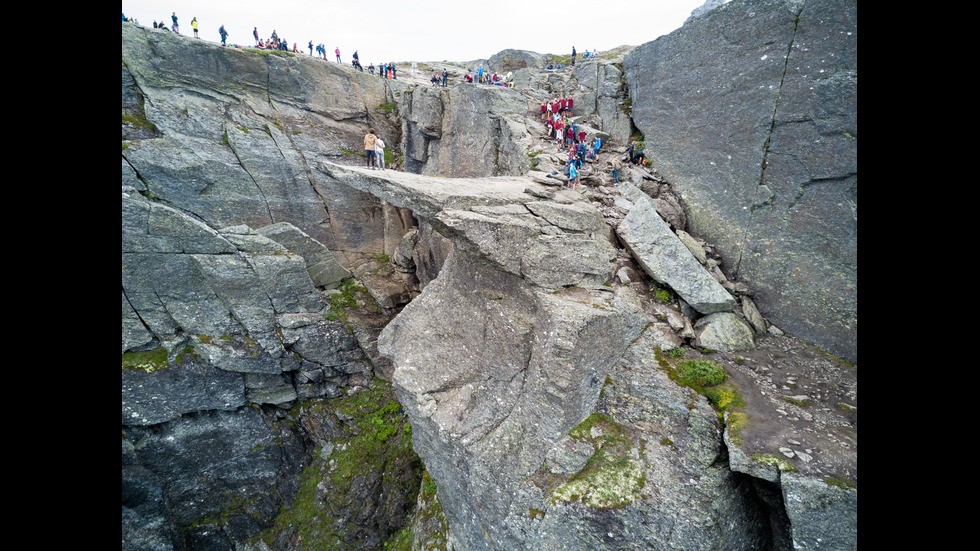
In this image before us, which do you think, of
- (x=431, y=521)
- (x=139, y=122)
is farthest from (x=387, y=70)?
(x=431, y=521)

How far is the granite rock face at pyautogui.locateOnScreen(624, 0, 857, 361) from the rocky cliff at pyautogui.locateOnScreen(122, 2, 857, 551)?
0.50 meters

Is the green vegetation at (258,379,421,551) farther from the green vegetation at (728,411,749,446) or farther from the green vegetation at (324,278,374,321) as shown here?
the green vegetation at (728,411,749,446)

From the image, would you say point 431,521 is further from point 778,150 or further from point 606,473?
point 778,150

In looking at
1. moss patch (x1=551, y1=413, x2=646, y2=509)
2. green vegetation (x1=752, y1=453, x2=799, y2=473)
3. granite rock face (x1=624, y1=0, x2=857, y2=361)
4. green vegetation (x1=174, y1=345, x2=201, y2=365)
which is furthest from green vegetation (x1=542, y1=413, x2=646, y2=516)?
green vegetation (x1=174, y1=345, x2=201, y2=365)

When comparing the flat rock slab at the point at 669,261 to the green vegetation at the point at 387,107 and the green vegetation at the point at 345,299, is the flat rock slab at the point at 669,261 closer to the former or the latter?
the green vegetation at the point at 345,299

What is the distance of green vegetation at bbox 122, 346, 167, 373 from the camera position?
15.8 metres

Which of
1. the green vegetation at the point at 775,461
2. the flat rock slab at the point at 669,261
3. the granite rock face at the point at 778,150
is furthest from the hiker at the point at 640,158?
the green vegetation at the point at 775,461

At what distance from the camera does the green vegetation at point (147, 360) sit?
1582cm

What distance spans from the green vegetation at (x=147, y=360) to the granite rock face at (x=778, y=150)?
24239 millimetres

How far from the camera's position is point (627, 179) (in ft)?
44.2

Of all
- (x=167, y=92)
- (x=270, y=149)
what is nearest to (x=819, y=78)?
(x=270, y=149)

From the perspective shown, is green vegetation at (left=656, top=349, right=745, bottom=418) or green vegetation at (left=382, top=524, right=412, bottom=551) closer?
green vegetation at (left=656, top=349, right=745, bottom=418)
